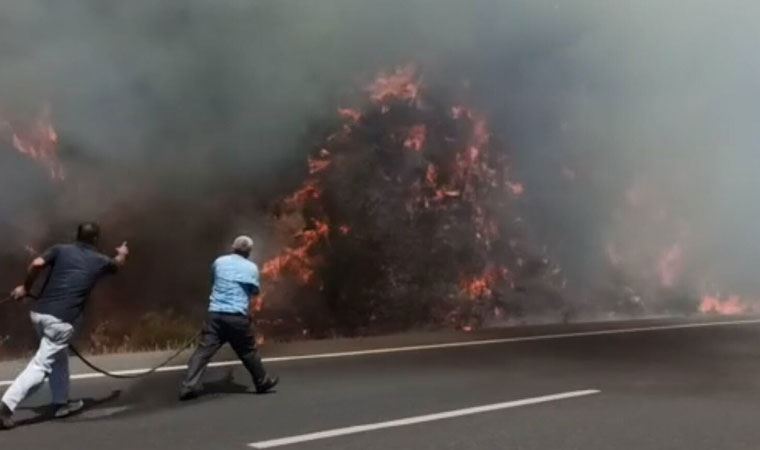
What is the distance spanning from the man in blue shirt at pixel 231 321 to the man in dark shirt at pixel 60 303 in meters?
0.97

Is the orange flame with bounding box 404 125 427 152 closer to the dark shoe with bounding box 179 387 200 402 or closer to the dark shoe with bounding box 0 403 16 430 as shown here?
the dark shoe with bounding box 179 387 200 402

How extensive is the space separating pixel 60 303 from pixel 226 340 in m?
1.46

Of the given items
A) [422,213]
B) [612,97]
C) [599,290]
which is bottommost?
[599,290]

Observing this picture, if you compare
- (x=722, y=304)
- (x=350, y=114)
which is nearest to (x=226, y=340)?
(x=350, y=114)

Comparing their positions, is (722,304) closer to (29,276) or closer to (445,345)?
(445,345)

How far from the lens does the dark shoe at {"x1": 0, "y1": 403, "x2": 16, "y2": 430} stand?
5.13m

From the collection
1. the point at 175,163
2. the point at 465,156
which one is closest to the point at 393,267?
the point at 465,156

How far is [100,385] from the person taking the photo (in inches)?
270

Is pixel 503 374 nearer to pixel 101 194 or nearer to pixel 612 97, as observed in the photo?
pixel 101 194

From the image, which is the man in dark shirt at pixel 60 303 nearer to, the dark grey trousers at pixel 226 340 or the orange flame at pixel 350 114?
the dark grey trousers at pixel 226 340

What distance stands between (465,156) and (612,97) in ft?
22.4

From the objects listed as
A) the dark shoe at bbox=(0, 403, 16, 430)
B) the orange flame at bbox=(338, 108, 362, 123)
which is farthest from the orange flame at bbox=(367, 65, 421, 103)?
the dark shoe at bbox=(0, 403, 16, 430)

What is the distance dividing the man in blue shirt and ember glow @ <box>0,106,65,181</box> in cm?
1248

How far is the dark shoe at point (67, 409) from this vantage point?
5.58m
